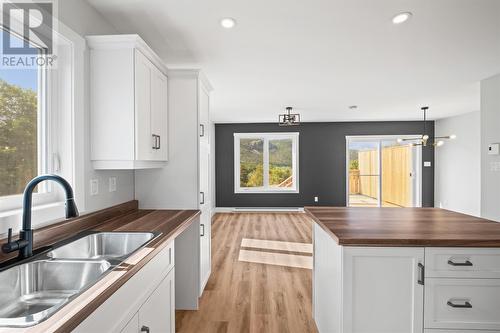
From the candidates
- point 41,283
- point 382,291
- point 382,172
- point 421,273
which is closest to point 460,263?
point 421,273

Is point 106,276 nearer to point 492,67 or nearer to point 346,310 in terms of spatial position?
point 346,310

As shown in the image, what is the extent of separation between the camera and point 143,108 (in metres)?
2.07

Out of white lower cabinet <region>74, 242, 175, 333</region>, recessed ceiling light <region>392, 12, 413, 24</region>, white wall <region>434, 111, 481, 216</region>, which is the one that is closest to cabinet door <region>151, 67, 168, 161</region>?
white lower cabinet <region>74, 242, 175, 333</region>

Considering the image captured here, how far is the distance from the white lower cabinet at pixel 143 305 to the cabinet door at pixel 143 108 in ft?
2.46

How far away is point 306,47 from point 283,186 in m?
5.13

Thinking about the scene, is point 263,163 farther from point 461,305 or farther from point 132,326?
point 132,326

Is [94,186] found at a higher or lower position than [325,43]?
lower

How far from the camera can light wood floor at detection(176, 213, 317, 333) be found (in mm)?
2342

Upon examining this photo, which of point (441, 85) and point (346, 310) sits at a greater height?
point (441, 85)

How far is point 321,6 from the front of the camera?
6.67ft

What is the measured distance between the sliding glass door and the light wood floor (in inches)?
122

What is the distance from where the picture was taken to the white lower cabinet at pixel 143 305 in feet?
3.20

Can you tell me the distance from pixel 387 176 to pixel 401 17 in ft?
19.9

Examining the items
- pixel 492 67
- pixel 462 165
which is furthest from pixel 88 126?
pixel 462 165
